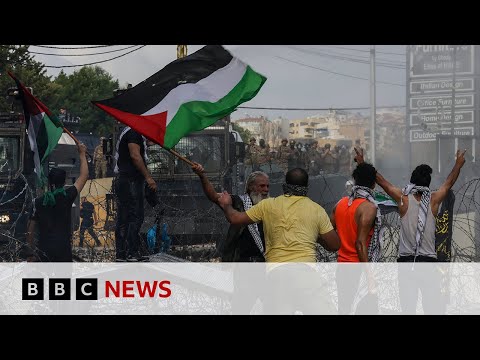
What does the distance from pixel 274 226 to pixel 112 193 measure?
2.85 meters

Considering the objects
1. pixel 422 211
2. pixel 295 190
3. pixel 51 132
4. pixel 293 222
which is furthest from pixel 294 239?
pixel 51 132

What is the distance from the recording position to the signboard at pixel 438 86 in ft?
30.8

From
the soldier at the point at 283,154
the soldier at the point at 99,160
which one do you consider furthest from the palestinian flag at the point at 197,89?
the soldier at the point at 99,160

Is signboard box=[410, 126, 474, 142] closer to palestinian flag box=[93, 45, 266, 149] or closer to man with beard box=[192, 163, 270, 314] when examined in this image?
palestinian flag box=[93, 45, 266, 149]

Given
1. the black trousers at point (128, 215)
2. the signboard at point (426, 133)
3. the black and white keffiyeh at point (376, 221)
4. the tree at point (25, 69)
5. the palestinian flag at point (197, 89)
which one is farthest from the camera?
the signboard at point (426, 133)

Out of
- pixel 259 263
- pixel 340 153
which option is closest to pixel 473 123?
pixel 340 153

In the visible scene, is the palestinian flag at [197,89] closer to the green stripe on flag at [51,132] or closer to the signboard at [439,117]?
the green stripe on flag at [51,132]

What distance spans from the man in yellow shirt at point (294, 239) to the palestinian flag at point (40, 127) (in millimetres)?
2504

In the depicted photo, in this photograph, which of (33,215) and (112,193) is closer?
(33,215)

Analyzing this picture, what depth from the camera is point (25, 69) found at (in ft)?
30.1

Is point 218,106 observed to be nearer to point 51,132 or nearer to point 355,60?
point 51,132
